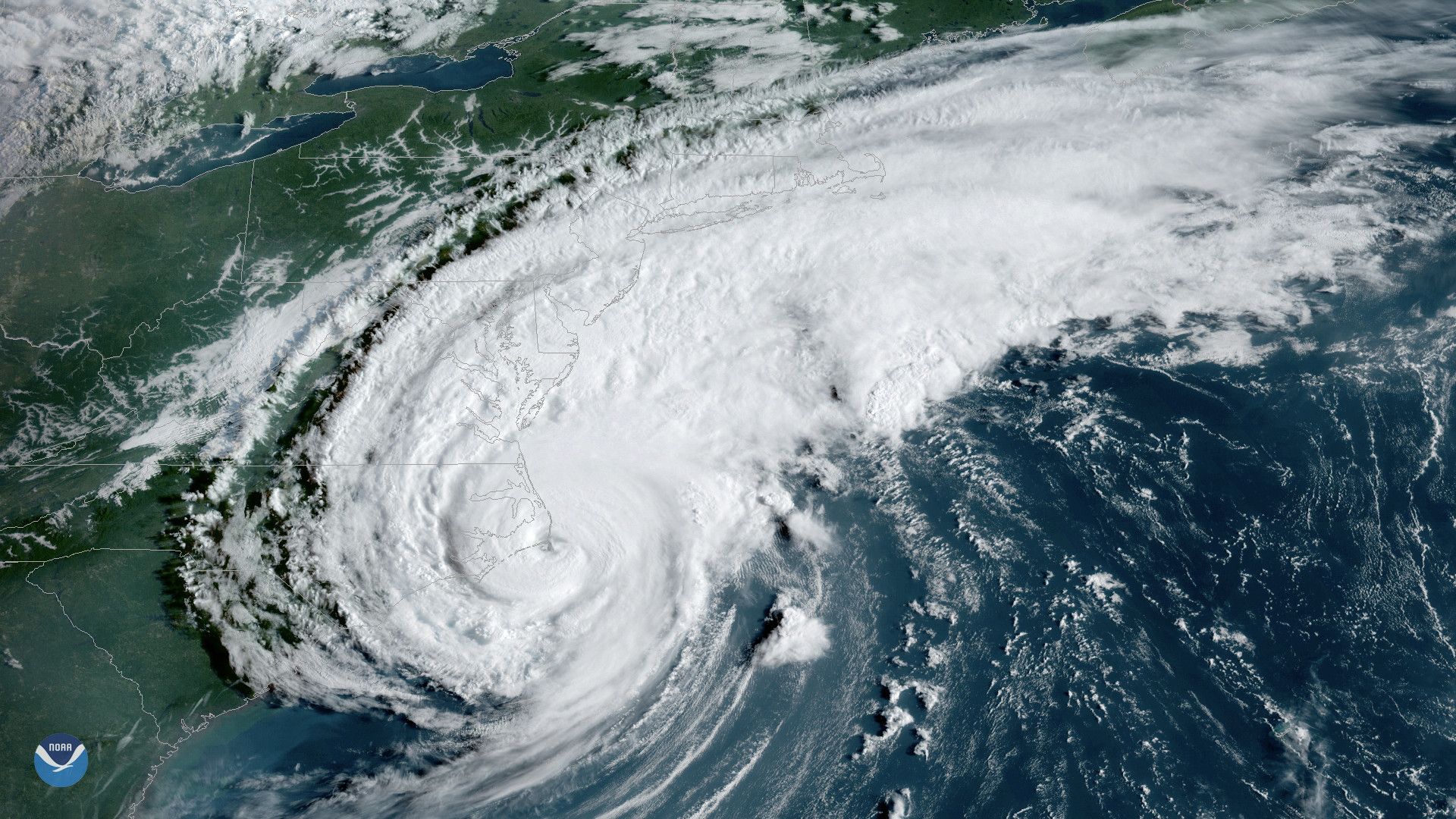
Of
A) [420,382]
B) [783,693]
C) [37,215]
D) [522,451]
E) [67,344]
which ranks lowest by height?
[783,693]

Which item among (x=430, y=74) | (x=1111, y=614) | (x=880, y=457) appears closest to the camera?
(x=1111, y=614)

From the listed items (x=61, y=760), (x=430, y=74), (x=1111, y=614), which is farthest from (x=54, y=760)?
(x=1111, y=614)

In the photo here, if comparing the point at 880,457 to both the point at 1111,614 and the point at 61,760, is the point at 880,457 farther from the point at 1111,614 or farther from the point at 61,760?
the point at 61,760

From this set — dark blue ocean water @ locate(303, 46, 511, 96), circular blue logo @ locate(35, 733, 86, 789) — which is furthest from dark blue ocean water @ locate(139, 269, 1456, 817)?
dark blue ocean water @ locate(303, 46, 511, 96)

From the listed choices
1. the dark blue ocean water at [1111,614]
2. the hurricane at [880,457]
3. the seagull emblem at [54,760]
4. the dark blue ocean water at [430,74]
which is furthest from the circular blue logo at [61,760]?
the dark blue ocean water at [430,74]

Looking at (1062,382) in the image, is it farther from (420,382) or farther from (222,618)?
(222,618)

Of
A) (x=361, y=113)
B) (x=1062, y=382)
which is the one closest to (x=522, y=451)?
(x=361, y=113)

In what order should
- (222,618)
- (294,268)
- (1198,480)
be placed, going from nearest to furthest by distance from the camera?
(1198,480), (222,618), (294,268)
